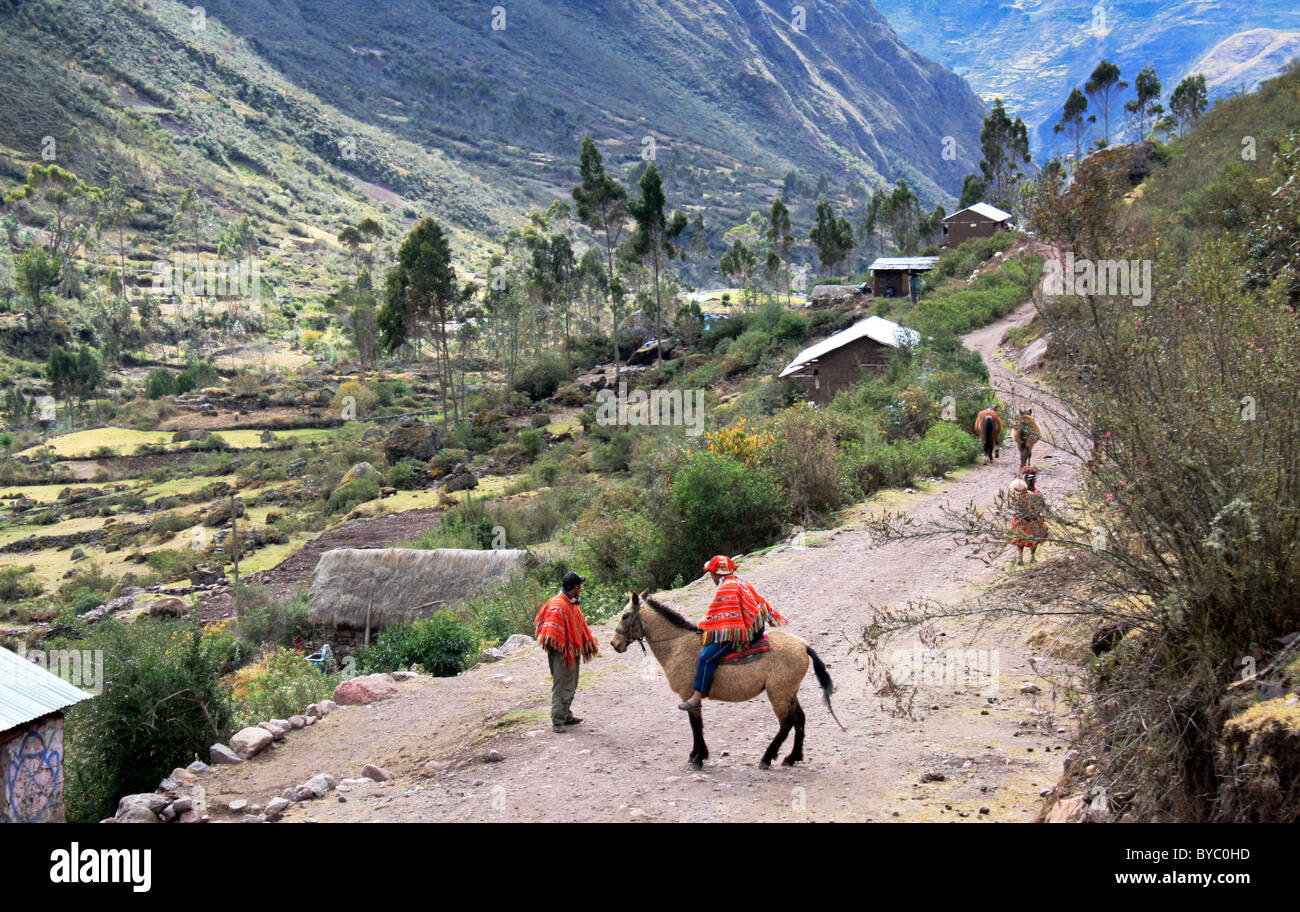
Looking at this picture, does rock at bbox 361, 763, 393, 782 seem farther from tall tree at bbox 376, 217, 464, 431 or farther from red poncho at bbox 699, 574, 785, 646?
tall tree at bbox 376, 217, 464, 431

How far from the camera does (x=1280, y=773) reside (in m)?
4.12

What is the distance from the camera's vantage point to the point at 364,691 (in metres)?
11.1

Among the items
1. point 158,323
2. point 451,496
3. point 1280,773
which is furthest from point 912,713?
point 158,323

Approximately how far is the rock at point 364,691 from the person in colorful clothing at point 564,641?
10.3 ft

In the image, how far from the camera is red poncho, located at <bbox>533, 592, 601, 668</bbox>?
8414 millimetres

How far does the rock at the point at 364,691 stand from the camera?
11016mm

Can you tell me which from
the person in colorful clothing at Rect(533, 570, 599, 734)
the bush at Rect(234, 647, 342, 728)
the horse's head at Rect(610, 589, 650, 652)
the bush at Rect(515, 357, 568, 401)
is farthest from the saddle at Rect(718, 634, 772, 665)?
the bush at Rect(515, 357, 568, 401)

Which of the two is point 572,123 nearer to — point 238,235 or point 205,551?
point 238,235

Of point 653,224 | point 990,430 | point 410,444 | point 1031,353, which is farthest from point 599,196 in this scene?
point 990,430

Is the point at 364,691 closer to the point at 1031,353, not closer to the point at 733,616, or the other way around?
the point at 733,616

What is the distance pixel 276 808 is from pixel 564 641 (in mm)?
2642

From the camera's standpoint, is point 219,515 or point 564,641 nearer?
point 564,641

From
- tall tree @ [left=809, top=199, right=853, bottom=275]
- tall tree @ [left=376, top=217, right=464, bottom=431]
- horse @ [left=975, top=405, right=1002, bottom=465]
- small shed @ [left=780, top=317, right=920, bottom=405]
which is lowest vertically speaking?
horse @ [left=975, top=405, right=1002, bottom=465]

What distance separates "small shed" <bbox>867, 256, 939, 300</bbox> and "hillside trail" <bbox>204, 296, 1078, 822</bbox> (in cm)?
4718
